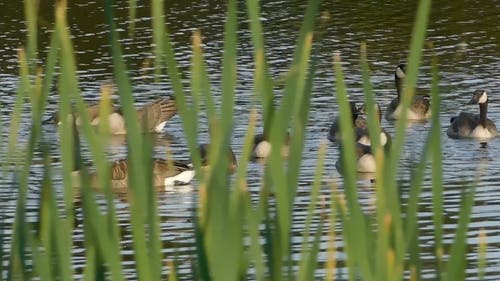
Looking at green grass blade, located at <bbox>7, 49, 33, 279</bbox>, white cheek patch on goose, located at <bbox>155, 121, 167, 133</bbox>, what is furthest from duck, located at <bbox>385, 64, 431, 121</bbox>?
Answer: green grass blade, located at <bbox>7, 49, 33, 279</bbox>

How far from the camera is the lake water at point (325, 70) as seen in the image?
13141mm

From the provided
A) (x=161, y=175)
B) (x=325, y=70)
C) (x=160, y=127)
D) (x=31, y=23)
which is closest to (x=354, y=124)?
(x=160, y=127)

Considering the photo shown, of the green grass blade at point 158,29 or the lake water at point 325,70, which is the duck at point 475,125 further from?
the green grass blade at point 158,29

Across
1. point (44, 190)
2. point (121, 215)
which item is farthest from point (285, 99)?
point (121, 215)

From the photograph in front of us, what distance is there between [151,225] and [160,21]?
0.51m

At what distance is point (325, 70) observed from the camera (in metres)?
22.2

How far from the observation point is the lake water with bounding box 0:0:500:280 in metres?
13.1

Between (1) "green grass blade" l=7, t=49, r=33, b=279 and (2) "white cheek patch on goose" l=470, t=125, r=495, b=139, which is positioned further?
(2) "white cheek patch on goose" l=470, t=125, r=495, b=139

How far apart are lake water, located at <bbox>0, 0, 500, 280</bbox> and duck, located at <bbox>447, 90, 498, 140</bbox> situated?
147mm

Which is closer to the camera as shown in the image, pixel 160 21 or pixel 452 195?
pixel 160 21

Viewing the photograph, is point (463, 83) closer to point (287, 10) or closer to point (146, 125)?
point (287, 10)

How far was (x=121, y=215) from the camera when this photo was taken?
1340cm

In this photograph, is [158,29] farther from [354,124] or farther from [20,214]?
[354,124]

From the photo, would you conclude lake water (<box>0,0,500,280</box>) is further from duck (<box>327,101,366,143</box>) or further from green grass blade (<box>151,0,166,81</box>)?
green grass blade (<box>151,0,166,81</box>)
